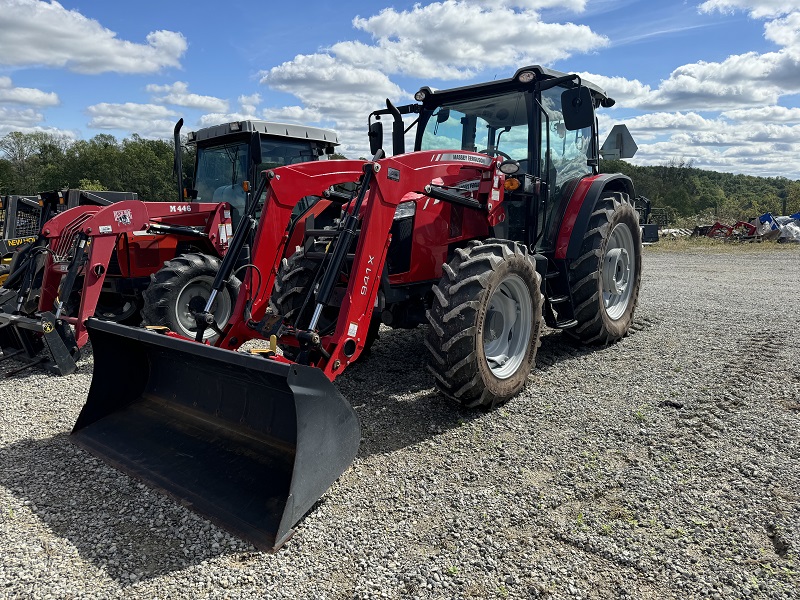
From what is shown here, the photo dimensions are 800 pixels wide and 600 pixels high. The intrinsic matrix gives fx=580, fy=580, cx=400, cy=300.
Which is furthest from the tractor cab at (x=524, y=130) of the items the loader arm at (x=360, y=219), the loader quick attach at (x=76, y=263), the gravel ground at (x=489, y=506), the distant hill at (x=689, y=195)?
the distant hill at (x=689, y=195)

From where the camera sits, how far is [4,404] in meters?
4.92

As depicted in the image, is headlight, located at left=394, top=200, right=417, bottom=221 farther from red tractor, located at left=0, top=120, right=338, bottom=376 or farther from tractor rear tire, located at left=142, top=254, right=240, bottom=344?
tractor rear tire, located at left=142, top=254, right=240, bottom=344

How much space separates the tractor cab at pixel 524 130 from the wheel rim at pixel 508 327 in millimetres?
977

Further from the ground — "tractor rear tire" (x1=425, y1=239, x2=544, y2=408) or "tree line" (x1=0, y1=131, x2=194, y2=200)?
"tree line" (x1=0, y1=131, x2=194, y2=200)

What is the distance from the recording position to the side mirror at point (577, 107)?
500 cm

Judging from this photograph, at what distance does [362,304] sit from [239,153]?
4918 mm

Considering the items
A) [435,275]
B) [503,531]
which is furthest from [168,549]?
[435,275]

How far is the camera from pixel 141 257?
23.1 feet

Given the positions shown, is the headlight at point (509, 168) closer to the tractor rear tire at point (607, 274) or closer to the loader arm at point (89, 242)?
the tractor rear tire at point (607, 274)

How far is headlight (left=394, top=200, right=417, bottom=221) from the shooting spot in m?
4.77

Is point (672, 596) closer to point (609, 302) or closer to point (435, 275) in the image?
point (435, 275)

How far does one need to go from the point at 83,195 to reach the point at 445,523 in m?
7.43

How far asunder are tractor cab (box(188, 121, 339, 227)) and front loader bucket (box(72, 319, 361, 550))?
3857 mm

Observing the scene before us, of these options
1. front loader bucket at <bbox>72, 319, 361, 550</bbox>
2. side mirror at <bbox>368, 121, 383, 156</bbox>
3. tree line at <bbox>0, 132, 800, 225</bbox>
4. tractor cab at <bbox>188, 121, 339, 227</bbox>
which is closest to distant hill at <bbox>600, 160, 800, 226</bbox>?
tree line at <bbox>0, 132, 800, 225</bbox>
